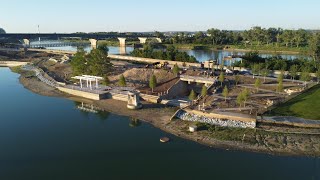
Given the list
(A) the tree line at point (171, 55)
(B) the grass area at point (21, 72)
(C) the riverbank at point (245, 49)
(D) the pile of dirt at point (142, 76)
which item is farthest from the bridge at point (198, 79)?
(C) the riverbank at point (245, 49)

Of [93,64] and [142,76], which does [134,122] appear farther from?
[93,64]

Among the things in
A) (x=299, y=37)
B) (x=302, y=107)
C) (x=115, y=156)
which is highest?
(x=299, y=37)

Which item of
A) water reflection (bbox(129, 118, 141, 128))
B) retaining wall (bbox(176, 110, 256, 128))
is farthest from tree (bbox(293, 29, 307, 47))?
water reflection (bbox(129, 118, 141, 128))

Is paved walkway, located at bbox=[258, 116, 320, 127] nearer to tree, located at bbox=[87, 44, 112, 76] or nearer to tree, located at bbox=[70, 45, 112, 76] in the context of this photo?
tree, located at bbox=[87, 44, 112, 76]

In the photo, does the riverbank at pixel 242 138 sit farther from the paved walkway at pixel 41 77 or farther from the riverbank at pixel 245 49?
the riverbank at pixel 245 49

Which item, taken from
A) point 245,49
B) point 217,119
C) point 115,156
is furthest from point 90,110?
point 245,49

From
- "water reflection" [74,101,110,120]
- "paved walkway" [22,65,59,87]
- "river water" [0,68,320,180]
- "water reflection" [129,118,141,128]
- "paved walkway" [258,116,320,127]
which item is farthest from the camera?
"paved walkway" [22,65,59,87]
